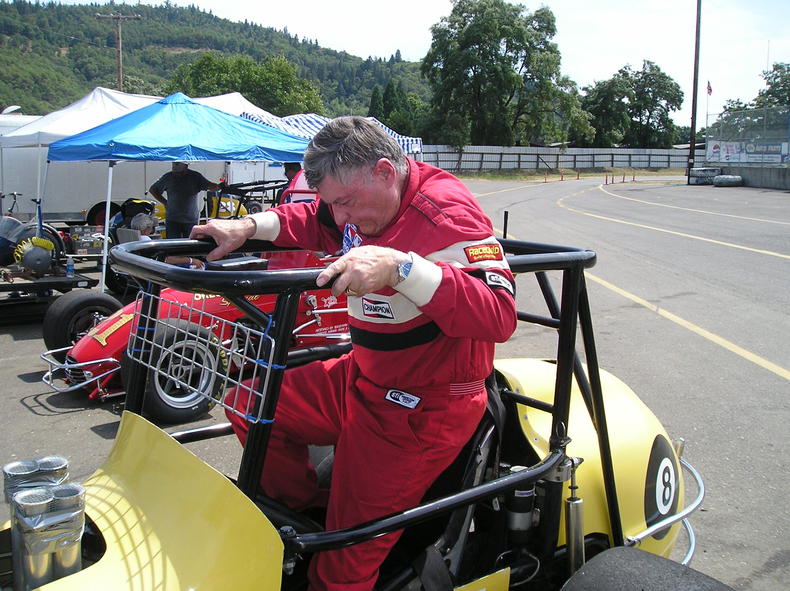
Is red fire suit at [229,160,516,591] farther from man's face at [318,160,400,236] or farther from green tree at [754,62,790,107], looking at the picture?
green tree at [754,62,790,107]

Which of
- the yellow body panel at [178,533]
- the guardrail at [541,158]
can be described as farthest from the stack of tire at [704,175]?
the yellow body panel at [178,533]

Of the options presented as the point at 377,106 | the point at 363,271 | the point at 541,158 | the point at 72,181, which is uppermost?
the point at 377,106

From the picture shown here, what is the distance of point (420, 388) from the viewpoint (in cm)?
181

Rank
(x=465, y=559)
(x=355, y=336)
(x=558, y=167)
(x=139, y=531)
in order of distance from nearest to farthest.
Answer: (x=139, y=531)
(x=355, y=336)
(x=465, y=559)
(x=558, y=167)

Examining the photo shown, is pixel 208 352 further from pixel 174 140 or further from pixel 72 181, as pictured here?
pixel 72 181

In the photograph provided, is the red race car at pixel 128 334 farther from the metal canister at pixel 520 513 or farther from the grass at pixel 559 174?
the grass at pixel 559 174

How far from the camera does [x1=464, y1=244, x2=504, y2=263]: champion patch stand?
5.53 feet

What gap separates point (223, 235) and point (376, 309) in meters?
0.66

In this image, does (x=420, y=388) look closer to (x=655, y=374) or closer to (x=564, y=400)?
(x=564, y=400)

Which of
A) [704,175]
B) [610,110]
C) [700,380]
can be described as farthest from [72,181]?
[610,110]

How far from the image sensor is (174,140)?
340 inches

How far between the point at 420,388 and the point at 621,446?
2.83 ft

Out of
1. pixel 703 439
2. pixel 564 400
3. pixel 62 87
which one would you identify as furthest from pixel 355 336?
pixel 62 87

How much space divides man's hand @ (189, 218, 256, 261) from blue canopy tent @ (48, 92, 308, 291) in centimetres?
601
